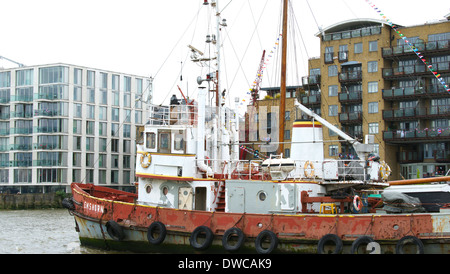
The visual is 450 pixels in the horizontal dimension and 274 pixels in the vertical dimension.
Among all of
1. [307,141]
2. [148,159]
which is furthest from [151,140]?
[307,141]

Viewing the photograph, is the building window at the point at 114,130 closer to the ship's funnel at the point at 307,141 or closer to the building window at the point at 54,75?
the building window at the point at 54,75

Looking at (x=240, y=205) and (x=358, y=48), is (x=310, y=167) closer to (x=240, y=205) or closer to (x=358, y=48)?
(x=240, y=205)

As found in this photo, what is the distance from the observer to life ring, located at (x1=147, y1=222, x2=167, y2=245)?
19.0 m

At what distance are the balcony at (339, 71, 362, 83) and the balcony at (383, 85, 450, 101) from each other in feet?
10.7

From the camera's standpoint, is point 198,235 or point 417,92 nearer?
point 198,235

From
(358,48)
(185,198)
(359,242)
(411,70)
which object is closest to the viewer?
(359,242)

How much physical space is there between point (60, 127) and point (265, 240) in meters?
45.0

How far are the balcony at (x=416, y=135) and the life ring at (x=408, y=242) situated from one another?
104 feet

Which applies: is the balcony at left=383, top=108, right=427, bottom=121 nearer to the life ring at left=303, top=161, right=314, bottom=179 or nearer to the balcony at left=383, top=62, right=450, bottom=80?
the balcony at left=383, top=62, right=450, bottom=80

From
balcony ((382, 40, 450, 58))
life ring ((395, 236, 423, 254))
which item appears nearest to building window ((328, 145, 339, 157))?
balcony ((382, 40, 450, 58))

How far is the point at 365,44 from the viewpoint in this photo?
161 ft

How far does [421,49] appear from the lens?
152ft

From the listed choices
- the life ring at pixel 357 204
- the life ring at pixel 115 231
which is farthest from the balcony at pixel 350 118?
the life ring at pixel 115 231
